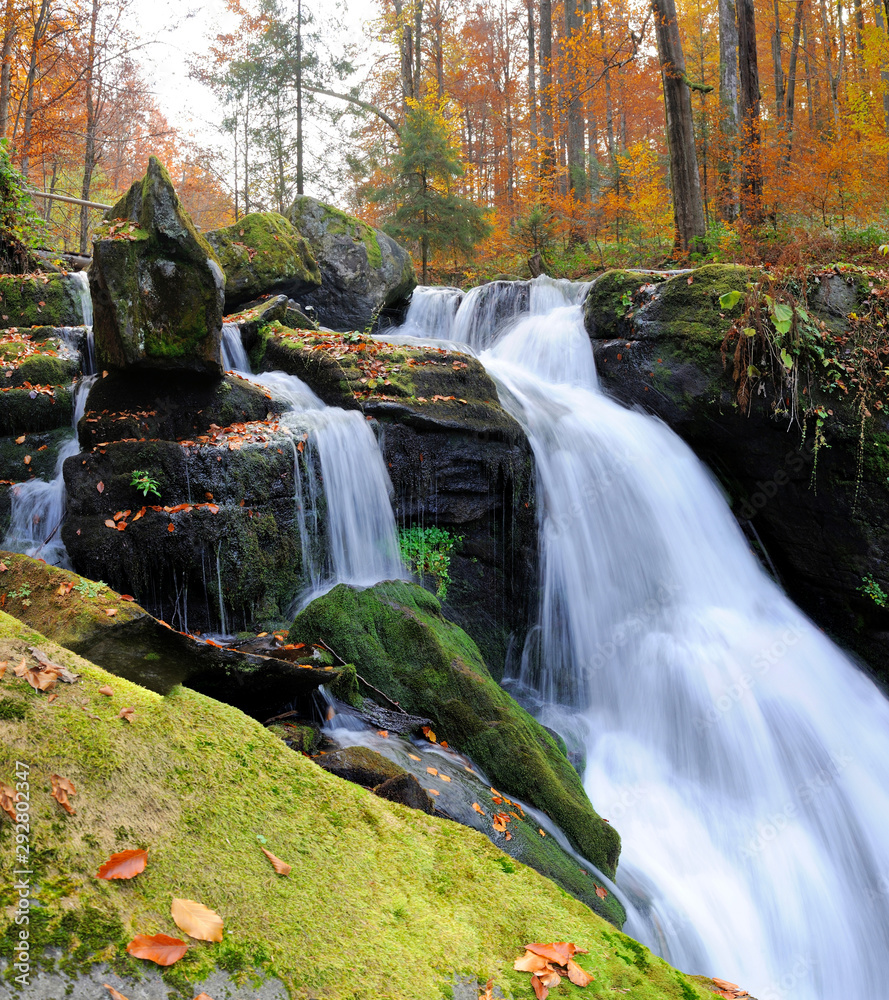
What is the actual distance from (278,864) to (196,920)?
0.95 ft

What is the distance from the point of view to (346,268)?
1218 centimetres

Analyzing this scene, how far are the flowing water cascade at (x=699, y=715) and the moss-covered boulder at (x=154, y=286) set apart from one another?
3883mm

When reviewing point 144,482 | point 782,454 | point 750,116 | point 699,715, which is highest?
point 750,116

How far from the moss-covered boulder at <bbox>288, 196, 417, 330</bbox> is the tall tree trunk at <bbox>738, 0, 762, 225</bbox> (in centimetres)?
707

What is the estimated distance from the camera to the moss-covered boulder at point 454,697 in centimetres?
377

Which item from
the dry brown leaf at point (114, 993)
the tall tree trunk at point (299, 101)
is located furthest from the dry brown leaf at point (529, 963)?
the tall tree trunk at point (299, 101)

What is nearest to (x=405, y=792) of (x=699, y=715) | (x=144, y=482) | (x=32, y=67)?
(x=144, y=482)

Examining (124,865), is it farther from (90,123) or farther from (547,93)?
(547,93)

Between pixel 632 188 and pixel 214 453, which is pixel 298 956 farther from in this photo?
pixel 632 188

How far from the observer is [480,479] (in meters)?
6.86

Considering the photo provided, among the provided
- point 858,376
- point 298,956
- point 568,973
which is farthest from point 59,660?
point 858,376

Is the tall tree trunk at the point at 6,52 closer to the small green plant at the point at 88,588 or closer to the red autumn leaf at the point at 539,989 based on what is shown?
the small green plant at the point at 88,588

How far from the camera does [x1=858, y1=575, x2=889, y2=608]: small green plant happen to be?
7500mm

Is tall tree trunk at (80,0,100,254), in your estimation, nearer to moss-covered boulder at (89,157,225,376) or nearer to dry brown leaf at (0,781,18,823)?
moss-covered boulder at (89,157,225,376)
